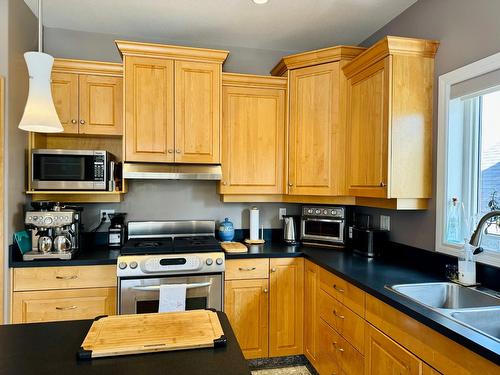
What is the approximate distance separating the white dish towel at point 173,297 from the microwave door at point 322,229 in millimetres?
1172

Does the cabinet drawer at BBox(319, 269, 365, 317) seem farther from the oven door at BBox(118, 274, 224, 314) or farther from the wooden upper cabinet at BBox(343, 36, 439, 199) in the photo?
the oven door at BBox(118, 274, 224, 314)

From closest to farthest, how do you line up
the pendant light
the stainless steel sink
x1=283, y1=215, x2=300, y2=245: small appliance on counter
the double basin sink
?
the pendant light → the double basin sink → the stainless steel sink → x1=283, y1=215, x2=300, y2=245: small appliance on counter

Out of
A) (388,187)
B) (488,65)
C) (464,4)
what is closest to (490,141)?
(488,65)

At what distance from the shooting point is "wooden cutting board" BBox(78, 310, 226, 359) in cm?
109

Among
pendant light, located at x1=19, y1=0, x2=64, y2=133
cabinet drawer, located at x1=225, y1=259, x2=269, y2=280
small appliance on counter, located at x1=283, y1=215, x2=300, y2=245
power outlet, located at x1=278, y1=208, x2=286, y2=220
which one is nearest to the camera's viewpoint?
pendant light, located at x1=19, y1=0, x2=64, y2=133

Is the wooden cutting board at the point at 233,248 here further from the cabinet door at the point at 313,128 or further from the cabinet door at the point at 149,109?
the cabinet door at the point at 149,109

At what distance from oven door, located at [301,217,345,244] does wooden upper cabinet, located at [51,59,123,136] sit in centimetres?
171

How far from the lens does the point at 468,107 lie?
2.10 metres

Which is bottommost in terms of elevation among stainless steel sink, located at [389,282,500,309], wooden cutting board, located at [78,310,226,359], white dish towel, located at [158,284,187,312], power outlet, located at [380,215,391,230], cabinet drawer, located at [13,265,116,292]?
white dish towel, located at [158,284,187,312]

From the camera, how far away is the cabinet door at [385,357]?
1516 millimetres

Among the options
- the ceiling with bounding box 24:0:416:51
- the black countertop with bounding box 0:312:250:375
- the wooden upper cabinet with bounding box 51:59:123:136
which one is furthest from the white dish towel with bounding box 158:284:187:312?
the ceiling with bounding box 24:0:416:51

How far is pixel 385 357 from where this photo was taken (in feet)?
5.55

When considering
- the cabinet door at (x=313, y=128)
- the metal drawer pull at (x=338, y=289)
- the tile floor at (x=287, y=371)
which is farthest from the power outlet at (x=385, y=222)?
the tile floor at (x=287, y=371)

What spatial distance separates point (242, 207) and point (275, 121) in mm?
847
